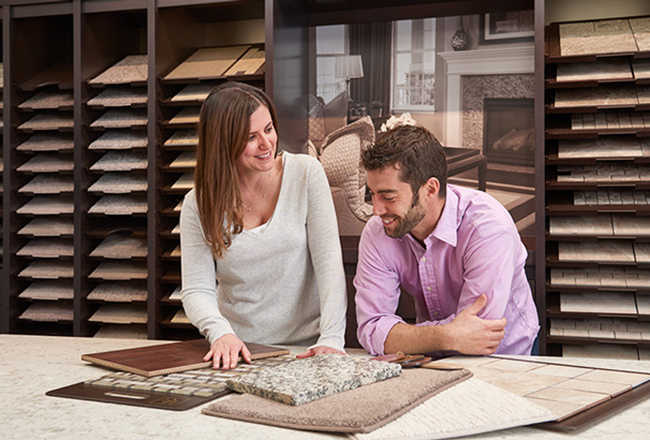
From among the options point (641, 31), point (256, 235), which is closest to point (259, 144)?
point (256, 235)

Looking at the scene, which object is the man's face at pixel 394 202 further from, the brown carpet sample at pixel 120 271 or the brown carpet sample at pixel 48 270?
the brown carpet sample at pixel 48 270

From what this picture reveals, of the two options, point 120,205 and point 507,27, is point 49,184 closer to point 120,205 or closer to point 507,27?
point 120,205

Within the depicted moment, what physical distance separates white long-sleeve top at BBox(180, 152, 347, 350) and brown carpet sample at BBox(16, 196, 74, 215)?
186 centimetres

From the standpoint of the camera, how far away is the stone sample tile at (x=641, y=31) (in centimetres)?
252

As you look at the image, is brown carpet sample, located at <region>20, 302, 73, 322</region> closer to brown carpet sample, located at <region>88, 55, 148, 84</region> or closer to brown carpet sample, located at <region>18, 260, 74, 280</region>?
brown carpet sample, located at <region>18, 260, 74, 280</region>

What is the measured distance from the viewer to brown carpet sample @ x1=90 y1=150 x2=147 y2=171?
3070mm

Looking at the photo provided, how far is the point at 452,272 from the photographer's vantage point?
1607 mm

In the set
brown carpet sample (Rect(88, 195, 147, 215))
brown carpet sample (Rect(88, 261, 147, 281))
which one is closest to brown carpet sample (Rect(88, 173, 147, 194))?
brown carpet sample (Rect(88, 195, 147, 215))

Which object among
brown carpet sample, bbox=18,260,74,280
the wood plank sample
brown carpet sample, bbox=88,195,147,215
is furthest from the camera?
brown carpet sample, bbox=18,260,74,280

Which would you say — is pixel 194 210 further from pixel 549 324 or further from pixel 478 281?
pixel 549 324

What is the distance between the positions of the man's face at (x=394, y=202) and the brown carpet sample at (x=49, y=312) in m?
2.24

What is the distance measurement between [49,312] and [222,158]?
7.07 ft

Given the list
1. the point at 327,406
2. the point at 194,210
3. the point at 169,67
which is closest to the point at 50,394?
the point at 327,406

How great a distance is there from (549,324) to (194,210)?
179 centimetres
